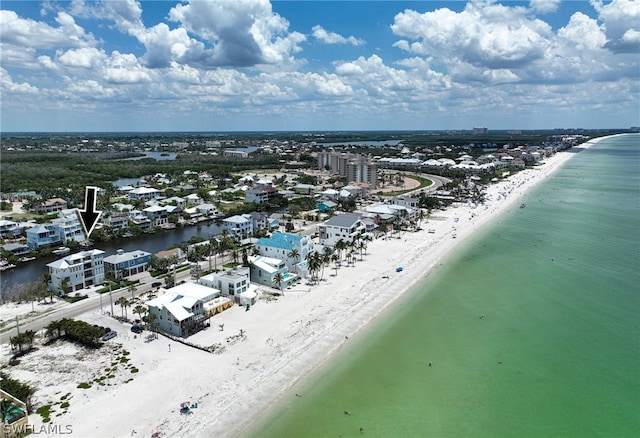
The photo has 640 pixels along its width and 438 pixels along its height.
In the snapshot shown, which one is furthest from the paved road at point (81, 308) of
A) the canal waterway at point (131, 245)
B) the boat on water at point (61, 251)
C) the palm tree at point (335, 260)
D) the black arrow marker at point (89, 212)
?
the black arrow marker at point (89, 212)

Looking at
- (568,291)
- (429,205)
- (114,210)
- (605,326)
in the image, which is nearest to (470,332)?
(605,326)

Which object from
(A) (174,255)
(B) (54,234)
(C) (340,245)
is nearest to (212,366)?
(A) (174,255)

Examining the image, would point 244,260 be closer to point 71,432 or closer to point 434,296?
point 434,296

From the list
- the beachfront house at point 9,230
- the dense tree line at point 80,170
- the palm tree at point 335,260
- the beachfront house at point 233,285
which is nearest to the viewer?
the beachfront house at point 233,285

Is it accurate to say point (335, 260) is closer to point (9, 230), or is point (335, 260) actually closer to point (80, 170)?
point (9, 230)

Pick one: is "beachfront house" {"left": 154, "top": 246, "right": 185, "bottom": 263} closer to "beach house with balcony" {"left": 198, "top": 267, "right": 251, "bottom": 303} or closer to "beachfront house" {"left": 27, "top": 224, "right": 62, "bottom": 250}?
"beach house with balcony" {"left": 198, "top": 267, "right": 251, "bottom": 303}

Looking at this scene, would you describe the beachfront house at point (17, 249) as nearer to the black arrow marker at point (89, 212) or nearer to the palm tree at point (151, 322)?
the palm tree at point (151, 322)
